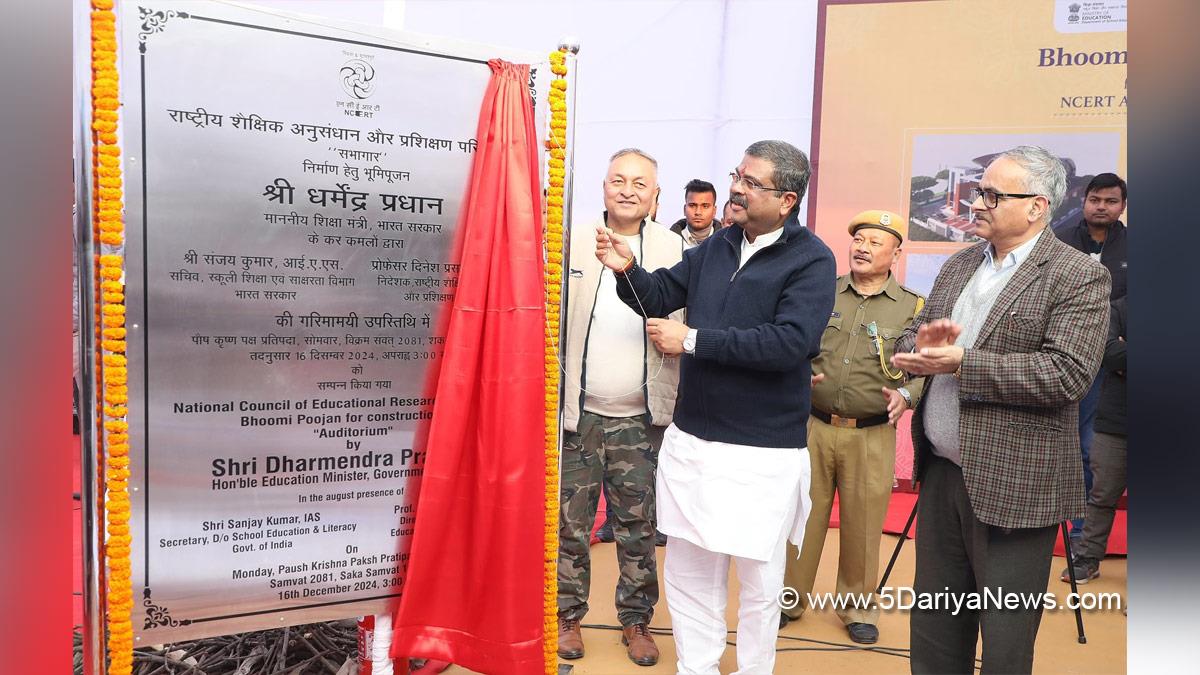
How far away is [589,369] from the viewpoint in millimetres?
2850

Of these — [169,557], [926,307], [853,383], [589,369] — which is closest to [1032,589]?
[926,307]

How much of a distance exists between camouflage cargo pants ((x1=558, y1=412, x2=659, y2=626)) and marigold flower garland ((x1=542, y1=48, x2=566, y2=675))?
0.73 meters

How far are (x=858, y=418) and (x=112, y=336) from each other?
250cm

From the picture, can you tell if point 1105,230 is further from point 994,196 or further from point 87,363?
point 87,363

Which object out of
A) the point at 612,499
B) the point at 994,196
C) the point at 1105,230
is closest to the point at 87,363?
the point at 612,499

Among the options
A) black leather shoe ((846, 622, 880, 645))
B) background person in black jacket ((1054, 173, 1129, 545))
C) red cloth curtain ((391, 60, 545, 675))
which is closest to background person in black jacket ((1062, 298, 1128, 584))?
background person in black jacket ((1054, 173, 1129, 545))

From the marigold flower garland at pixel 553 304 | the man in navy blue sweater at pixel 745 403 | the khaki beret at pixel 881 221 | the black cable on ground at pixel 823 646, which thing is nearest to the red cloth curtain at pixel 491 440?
the marigold flower garland at pixel 553 304

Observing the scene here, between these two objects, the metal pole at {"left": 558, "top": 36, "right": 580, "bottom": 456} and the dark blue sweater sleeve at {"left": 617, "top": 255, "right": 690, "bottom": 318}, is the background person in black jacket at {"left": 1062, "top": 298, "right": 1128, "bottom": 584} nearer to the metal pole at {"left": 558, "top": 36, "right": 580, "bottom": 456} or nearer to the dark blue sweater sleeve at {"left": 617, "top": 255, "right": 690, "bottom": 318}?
the dark blue sweater sleeve at {"left": 617, "top": 255, "right": 690, "bottom": 318}

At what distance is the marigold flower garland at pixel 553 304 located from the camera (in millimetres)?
2078

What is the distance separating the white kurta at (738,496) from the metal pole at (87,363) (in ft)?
4.81

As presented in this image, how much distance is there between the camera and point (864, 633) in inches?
121

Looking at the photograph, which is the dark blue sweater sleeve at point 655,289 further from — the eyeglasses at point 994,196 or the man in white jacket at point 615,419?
the eyeglasses at point 994,196

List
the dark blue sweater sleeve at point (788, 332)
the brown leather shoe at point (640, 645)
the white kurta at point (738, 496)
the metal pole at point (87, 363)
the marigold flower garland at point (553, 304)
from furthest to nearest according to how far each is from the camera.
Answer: the brown leather shoe at point (640, 645) < the white kurta at point (738, 496) < the dark blue sweater sleeve at point (788, 332) < the marigold flower garland at point (553, 304) < the metal pole at point (87, 363)

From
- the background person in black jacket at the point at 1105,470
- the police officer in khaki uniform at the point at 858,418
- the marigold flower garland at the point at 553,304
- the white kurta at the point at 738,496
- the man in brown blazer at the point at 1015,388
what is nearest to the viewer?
the man in brown blazer at the point at 1015,388
